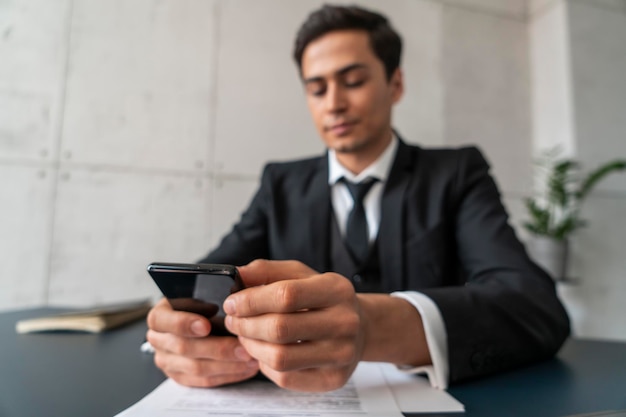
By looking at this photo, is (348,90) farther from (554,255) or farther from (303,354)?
(554,255)

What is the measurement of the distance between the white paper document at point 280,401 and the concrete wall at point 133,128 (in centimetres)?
194

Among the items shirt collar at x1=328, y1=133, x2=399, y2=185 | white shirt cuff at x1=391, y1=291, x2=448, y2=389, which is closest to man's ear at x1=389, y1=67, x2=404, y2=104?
shirt collar at x1=328, y1=133, x2=399, y2=185

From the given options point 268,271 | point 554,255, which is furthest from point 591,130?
point 268,271

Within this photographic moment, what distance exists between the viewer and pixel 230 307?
1.52 feet

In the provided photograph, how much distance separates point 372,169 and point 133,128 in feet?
5.84

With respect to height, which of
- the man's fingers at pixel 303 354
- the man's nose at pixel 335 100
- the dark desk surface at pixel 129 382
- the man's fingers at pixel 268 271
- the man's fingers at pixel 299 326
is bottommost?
the dark desk surface at pixel 129 382

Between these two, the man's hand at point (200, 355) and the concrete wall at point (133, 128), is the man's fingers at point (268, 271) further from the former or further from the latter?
the concrete wall at point (133, 128)

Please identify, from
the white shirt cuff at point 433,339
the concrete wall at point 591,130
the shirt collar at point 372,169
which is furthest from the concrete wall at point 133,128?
the white shirt cuff at point 433,339

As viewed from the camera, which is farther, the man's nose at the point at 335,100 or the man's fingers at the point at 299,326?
the man's nose at the point at 335,100

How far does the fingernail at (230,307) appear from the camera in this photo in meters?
0.46

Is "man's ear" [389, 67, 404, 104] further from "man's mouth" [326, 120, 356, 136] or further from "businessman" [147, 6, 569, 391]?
"man's mouth" [326, 120, 356, 136]

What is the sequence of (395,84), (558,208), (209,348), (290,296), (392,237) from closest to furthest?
(290,296) → (209,348) → (392,237) → (395,84) → (558,208)

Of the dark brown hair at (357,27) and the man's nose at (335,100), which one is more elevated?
the dark brown hair at (357,27)

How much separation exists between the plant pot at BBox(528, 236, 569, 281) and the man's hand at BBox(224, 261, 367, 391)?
264 centimetres
